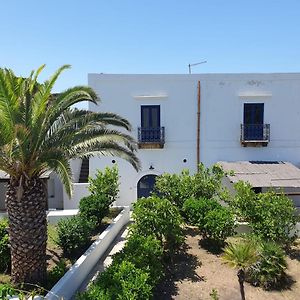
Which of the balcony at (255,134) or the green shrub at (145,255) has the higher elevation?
the balcony at (255,134)

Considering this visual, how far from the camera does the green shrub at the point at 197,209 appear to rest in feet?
49.2

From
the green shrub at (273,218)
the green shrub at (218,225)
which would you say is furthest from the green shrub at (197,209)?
the green shrub at (273,218)

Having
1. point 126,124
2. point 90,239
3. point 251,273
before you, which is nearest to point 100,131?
point 126,124

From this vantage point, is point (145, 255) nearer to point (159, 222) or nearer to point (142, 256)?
point (142, 256)

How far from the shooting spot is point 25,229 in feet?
34.3

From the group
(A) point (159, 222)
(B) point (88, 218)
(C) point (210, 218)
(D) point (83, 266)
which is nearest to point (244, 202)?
(C) point (210, 218)

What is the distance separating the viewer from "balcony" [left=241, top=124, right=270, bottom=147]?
2147 cm

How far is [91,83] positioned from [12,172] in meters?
11.8

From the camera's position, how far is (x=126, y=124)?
1316cm

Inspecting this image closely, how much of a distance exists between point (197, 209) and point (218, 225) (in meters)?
1.42

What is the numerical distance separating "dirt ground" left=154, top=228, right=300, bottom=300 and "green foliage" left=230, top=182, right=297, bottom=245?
1.21m

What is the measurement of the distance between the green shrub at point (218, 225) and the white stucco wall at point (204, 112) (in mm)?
7481

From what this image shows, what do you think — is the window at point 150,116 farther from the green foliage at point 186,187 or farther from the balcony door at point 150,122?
the green foliage at point 186,187

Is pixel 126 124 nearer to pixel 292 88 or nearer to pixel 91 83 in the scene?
pixel 91 83
